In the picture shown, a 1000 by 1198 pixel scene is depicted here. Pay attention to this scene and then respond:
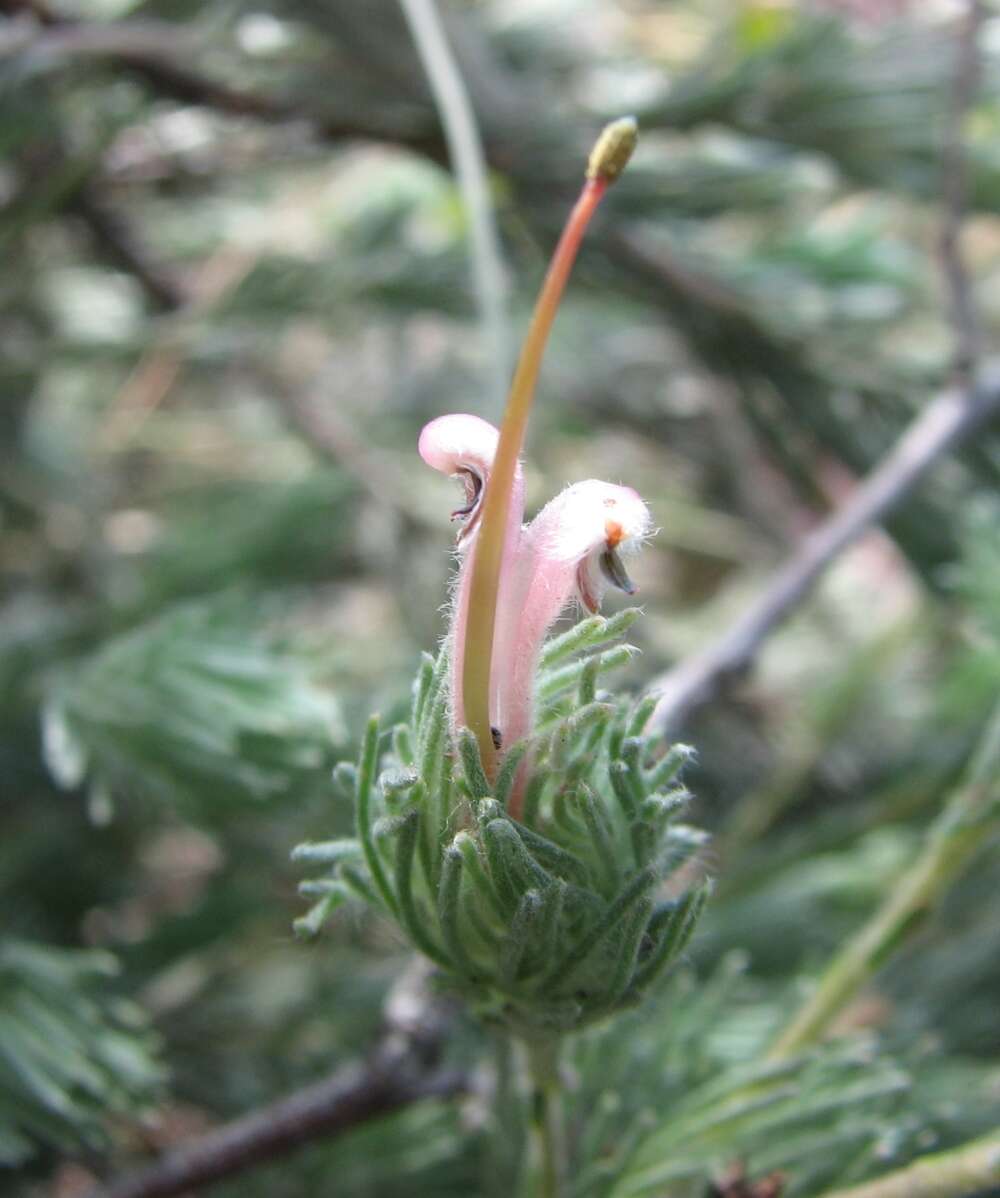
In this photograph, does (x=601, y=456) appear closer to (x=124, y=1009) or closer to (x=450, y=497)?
(x=450, y=497)

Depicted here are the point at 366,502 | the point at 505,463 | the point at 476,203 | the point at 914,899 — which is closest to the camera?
the point at 505,463

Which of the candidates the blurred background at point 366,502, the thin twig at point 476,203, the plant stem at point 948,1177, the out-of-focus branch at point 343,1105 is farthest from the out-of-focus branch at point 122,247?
the plant stem at point 948,1177

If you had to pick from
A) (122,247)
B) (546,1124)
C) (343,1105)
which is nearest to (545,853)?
(546,1124)

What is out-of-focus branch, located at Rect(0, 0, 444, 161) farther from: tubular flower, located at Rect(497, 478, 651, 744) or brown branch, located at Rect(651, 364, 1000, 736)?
tubular flower, located at Rect(497, 478, 651, 744)

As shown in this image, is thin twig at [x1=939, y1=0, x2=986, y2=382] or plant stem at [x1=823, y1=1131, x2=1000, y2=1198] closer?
plant stem at [x1=823, y1=1131, x2=1000, y2=1198]

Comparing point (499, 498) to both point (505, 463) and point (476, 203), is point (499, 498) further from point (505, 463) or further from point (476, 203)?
point (476, 203)

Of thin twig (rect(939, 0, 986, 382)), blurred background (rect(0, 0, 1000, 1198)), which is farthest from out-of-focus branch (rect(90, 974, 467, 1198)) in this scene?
thin twig (rect(939, 0, 986, 382))
